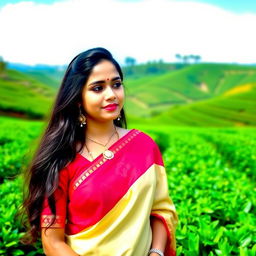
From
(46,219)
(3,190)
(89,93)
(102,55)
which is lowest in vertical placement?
(3,190)

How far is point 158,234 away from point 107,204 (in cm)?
41

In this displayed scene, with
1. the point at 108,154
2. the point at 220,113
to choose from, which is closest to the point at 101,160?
the point at 108,154

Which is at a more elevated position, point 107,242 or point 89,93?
point 89,93

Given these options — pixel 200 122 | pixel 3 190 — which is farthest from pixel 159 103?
pixel 3 190

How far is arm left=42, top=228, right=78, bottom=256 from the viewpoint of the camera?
177 centimetres

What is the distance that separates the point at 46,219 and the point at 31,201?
0.15m

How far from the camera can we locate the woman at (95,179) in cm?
177

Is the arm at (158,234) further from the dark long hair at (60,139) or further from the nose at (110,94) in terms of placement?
the nose at (110,94)

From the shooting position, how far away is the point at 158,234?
1961mm

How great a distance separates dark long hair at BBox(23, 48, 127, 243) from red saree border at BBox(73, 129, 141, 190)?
0.36ft

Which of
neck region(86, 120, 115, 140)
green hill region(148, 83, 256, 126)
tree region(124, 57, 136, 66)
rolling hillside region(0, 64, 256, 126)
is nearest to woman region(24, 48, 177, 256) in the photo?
neck region(86, 120, 115, 140)

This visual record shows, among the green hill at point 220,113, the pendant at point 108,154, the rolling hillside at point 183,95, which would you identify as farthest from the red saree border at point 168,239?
the green hill at point 220,113

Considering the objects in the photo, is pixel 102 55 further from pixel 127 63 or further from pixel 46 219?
pixel 127 63

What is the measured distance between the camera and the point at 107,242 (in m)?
1.76
